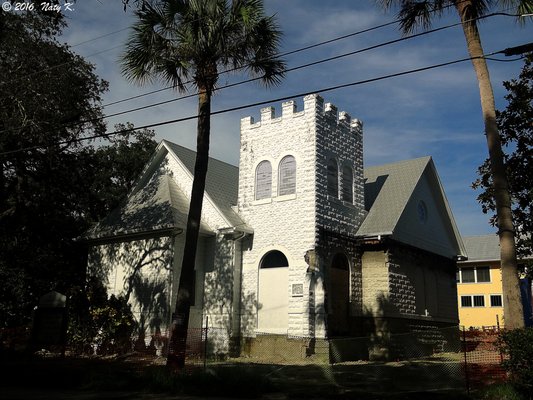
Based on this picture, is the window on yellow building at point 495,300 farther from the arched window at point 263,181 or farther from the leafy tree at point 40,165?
the leafy tree at point 40,165

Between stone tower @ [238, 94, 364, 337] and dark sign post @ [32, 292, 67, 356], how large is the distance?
691cm

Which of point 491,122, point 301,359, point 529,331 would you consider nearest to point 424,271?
point 301,359

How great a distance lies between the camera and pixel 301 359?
20.2 m

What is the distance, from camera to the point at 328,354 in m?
20.4

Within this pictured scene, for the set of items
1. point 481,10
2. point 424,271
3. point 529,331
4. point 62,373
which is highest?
point 481,10

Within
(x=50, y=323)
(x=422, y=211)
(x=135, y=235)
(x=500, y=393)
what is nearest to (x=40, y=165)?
(x=135, y=235)

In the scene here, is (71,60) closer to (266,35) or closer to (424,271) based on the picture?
(266,35)

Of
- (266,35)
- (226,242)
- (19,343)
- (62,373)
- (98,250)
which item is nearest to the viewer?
(62,373)

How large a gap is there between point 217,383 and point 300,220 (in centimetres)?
1004

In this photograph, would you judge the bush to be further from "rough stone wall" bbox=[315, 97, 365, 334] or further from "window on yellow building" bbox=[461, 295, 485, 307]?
"window on yellow building" bbox=[461, 295, 485, 307]

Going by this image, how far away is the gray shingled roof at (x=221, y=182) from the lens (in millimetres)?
23778

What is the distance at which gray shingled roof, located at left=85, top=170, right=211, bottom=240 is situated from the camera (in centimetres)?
2286

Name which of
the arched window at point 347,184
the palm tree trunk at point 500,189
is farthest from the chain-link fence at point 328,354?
the arched window at point 347,184

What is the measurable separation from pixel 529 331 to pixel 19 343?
714 inches
